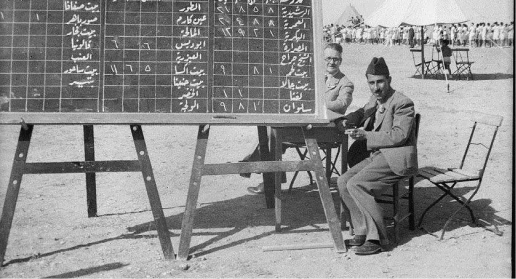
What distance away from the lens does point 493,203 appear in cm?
689

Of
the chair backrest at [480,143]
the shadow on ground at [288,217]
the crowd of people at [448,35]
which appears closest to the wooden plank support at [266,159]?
the shadow on ground at [288,217]

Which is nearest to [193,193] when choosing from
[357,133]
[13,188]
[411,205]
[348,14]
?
[13,188]

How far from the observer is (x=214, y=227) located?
6.28 meters

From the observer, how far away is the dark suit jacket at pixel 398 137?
18.1 feet

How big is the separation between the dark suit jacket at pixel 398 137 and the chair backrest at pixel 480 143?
3.09ft

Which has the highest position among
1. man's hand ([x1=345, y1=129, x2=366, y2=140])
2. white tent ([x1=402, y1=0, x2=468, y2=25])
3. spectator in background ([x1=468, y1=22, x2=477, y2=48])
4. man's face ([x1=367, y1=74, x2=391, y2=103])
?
spectator in background ([x1=468, y1=22, x2=477, y2=48])

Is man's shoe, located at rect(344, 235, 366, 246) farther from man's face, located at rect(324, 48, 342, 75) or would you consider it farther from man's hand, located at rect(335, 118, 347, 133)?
man's face, located at rect(324, 48, 342, 75)

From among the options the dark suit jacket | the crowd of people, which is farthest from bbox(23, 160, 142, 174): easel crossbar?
the crowd of people

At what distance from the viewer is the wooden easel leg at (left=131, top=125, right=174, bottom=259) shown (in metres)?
5.20

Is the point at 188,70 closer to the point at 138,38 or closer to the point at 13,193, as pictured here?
the point at 138,38

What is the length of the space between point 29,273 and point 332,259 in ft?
8.78

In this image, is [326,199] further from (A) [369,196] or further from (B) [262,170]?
(B) [262,170]

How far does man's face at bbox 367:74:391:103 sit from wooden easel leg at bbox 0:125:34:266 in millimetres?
3240

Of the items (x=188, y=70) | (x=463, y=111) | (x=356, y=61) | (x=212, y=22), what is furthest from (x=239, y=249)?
(x=356, y=61)
